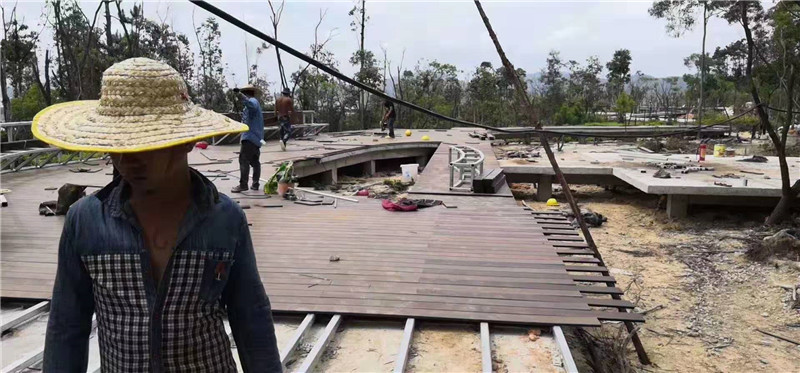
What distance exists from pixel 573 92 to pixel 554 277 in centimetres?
2580

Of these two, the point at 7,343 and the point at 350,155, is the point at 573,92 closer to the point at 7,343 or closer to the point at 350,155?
the point at 350,155

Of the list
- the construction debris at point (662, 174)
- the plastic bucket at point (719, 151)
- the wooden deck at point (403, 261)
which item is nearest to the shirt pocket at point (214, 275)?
the wooden deck at point (403, 261)

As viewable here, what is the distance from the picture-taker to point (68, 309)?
1.25m

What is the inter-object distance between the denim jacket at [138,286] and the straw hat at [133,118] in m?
0.15

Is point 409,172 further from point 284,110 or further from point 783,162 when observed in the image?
point 783,162

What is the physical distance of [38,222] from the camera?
5.13 metres

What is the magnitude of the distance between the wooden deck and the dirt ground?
137cm

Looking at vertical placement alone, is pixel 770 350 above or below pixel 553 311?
below

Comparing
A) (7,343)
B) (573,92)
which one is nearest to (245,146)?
(7,343)

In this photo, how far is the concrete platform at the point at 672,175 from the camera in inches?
327

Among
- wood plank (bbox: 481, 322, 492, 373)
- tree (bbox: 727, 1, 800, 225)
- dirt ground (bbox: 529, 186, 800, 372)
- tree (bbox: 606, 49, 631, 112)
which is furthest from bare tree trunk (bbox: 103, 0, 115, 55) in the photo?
tree (bbox: 606, 49, 631, 112)

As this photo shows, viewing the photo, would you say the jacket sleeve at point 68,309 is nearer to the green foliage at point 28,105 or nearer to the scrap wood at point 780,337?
the scrap wood at point 780,337

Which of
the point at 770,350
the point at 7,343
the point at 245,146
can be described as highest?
the point at 245,146

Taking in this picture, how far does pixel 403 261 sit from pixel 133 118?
302 cm
